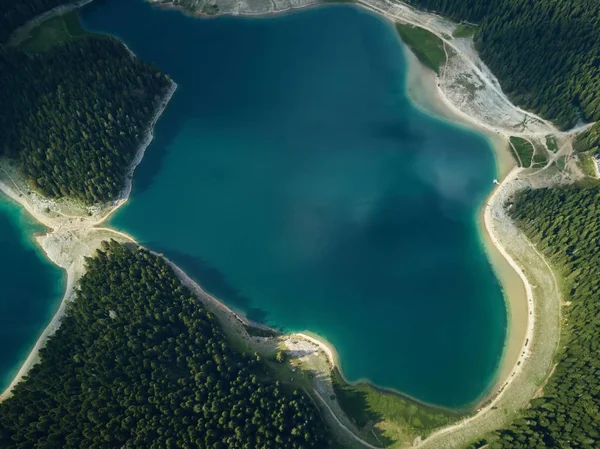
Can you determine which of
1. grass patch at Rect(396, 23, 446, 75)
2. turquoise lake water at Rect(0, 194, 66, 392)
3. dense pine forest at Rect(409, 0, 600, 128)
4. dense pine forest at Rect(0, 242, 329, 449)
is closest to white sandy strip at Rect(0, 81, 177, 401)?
turquoise lake water at Rect(0, 194, 66, 392)

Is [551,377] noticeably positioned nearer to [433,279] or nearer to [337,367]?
[433,279]

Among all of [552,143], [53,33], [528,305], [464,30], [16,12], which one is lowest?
[528,305]

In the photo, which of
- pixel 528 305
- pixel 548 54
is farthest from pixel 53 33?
pixel 528 305

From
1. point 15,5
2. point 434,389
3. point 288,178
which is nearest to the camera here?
point 434,389

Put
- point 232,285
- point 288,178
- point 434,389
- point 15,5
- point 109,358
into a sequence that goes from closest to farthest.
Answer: point 109,358
point 434,389
point 232,285
point 288,178
point 15,5

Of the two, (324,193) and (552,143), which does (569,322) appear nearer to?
(552,143)

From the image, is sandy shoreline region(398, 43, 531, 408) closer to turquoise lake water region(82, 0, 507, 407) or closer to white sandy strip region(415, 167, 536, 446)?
white sandy strip region(415, 167, 536, 446)

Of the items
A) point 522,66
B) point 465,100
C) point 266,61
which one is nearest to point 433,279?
point 465,100
